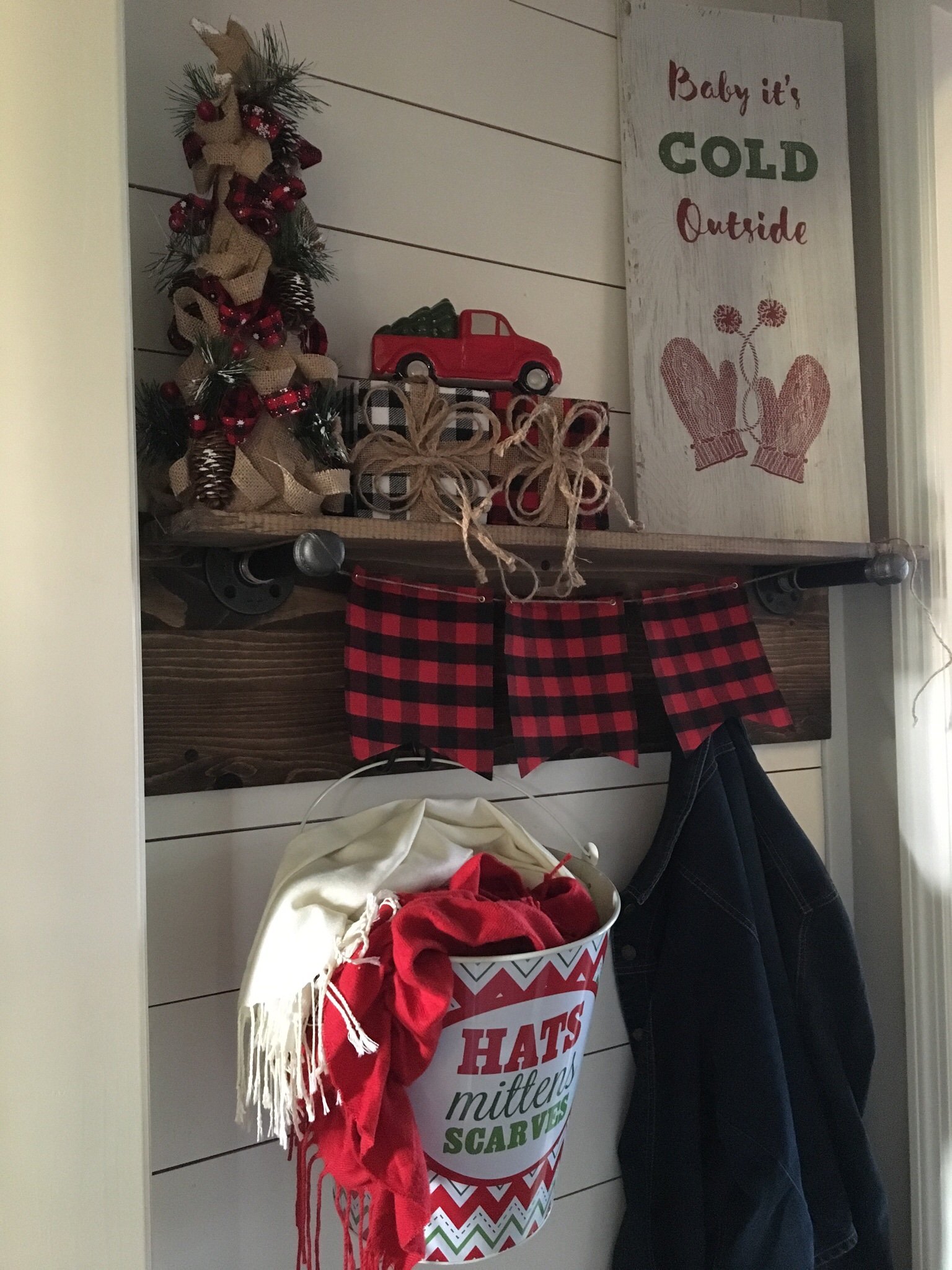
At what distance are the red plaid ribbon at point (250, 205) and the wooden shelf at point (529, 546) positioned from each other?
0.83 ft

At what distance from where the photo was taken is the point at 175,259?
88 centimetres

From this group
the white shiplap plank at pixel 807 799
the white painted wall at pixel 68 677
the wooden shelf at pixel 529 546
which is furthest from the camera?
the white shiplap plank at pixel 807 799

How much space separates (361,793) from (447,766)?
0.10m

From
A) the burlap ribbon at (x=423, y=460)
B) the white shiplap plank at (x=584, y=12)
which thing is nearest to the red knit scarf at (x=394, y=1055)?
the burlap ribbon at (x=423, y=460)

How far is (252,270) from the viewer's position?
0.80 metres

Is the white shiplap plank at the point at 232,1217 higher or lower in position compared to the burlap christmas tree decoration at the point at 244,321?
lower

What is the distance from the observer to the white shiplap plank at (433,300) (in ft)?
2.89

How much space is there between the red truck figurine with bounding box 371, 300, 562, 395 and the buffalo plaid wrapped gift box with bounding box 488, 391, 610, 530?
0.07 ft

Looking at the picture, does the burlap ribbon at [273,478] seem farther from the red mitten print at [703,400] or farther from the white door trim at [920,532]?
the white door trim at [920,532]

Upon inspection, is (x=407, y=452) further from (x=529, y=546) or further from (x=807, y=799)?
(x=807, y=799)

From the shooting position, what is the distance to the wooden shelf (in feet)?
2.56

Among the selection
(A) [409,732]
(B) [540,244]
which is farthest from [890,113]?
(A) [409,732]

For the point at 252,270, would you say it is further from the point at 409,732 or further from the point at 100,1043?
the point at 100,1043

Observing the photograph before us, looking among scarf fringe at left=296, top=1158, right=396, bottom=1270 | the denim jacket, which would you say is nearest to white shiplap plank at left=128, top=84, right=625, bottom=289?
the denim jacket
